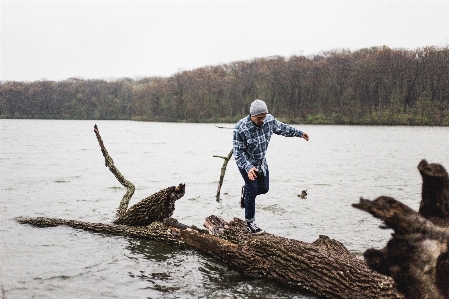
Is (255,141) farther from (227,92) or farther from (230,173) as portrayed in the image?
(227,92)

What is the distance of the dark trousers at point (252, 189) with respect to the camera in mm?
6600

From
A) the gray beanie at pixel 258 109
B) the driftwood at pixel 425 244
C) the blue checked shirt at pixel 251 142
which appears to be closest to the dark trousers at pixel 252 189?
the blue checked shirt at pixel 251 142

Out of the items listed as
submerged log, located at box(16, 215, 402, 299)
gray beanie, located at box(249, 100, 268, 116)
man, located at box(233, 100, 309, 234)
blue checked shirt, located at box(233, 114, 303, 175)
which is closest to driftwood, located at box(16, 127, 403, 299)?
submerged log, located at box(16, 215, 402, 299)

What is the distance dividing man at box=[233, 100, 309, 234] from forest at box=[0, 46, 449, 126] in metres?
78.7

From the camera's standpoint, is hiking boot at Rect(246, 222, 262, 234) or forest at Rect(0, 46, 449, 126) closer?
hiking boot at Rect(246, 222, 262, 234)

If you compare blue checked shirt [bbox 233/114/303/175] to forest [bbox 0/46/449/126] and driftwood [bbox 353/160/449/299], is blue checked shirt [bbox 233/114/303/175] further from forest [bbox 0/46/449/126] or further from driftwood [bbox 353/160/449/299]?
forest [bbox 0/46/449/126]

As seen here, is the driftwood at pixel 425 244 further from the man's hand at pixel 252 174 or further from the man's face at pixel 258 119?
the man's face at pixel 258 119

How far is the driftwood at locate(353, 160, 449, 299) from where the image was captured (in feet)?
10.8

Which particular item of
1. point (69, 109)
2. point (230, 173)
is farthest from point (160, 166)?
point (69, 109)

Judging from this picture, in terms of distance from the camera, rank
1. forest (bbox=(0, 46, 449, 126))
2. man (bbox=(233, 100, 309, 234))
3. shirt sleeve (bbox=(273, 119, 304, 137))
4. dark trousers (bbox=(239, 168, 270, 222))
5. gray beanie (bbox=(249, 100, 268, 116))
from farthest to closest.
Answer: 1. forest (bbox=(0, 46, 449, 126))
2. shirt sleeve (bbox=(273, 119, 304, 137))
3. dark trousers (bbox=(239, 168, 270, 222))
4. man (bbox=(233, 100, 309, 234))
5. gray beanie (bbox=(249, 100, 268, 116))

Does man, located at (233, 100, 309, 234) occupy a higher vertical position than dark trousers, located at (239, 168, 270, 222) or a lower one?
higher

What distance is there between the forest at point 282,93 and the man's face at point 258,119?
78990mm

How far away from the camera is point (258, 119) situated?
20.8 ft

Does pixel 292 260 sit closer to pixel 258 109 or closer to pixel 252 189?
pixel 252 189
